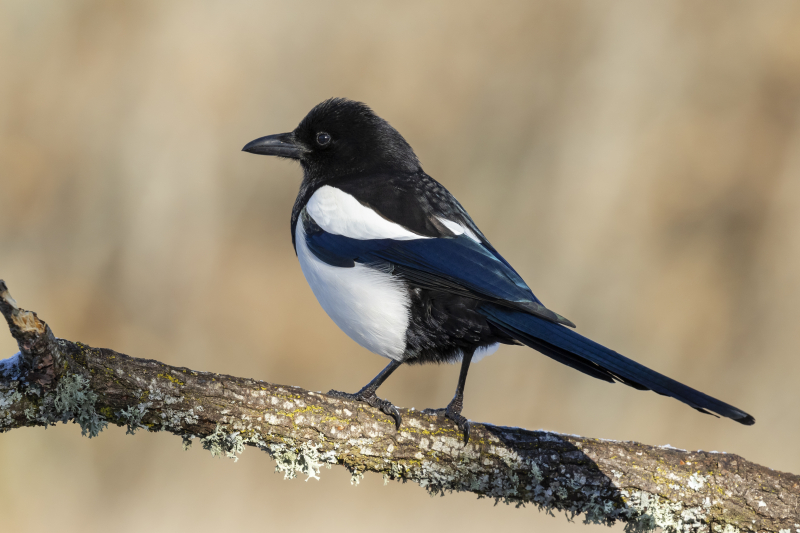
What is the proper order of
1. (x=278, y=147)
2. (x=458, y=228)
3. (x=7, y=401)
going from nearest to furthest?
1. (x=7, y=401)
2. (x=458, y=228)
3. (x=278, y=147)

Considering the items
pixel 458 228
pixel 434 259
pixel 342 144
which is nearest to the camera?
pixel 434 259

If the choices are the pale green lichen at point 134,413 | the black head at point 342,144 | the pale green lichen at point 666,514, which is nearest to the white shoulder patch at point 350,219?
the black head at point 342,144

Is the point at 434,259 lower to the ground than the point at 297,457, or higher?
higher

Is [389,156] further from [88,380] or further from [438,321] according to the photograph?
[88,380]

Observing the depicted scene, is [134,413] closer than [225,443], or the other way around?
[134,413]

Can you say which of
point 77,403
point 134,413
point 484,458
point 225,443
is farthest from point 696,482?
point 77,403

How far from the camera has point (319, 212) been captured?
107 inches

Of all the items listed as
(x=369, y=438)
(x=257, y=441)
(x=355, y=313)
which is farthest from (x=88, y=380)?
(x=355, y=313)

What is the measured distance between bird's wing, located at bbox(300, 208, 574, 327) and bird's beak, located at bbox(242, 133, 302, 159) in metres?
0.61

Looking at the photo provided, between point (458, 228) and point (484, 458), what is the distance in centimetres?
92

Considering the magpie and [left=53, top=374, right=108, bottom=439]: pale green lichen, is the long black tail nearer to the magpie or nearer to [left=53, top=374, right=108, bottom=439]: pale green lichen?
the magpie

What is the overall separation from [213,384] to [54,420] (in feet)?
1.32

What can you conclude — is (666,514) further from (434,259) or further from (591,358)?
(434,259)

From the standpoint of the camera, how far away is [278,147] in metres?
3.21
